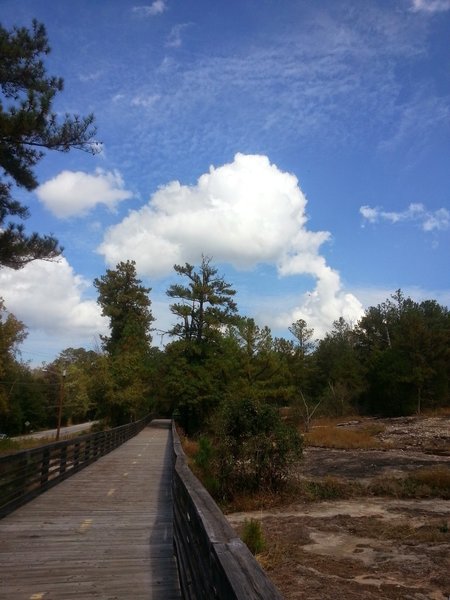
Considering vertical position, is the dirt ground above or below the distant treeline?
below

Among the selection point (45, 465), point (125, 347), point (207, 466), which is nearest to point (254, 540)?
point (45, 465)

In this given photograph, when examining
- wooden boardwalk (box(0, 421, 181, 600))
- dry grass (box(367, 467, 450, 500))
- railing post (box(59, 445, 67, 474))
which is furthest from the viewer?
dry grass (box(367, 467, 450, 500))

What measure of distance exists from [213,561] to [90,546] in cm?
410

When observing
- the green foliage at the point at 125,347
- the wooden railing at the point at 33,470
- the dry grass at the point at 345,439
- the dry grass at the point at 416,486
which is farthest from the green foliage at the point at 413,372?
the wooden railing at the point at 33,470

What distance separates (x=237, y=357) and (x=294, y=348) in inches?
1154

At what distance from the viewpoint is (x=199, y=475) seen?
52.1 ft

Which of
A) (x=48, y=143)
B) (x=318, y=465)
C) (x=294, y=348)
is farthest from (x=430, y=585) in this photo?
(x=294, y=348)

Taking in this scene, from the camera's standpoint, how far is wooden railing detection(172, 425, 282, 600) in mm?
2585

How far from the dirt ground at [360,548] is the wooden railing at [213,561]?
274 centimetres

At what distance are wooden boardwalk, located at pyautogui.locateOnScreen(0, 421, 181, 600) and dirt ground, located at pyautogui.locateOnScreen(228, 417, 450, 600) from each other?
194 centimetres

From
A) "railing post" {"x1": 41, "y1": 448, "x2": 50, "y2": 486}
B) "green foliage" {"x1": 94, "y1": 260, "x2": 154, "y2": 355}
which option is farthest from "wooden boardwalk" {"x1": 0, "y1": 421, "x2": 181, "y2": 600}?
"green foliage" {"x1": 94, "y1": 260, "x2": 154, "y2": 355}

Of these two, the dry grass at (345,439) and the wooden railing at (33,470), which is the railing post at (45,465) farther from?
the dry grass at (345,439)

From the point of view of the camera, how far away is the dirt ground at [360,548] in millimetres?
7004

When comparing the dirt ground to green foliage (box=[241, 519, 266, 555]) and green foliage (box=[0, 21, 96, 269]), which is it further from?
green foliage (box=[0, 21, 96, 269])
